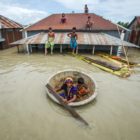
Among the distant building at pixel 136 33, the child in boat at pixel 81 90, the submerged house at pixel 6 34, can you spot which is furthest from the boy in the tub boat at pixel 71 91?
the distant building at pixel 136 33

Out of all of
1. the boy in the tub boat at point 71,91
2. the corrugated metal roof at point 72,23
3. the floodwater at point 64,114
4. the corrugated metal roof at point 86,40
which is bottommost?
the floodwater at point 64,114

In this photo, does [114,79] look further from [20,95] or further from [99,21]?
[99,21]

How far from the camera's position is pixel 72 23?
45.6 feet

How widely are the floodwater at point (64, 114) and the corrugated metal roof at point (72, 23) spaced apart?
26.7 feet

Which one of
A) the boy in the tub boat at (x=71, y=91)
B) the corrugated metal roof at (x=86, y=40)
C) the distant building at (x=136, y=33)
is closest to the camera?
the boy in the tub boat at (x=71, y=91)

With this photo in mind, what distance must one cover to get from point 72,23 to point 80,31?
4.27 feet

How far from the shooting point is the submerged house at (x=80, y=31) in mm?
11586

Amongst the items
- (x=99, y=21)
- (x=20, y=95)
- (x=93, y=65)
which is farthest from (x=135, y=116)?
(x=99, y=21)

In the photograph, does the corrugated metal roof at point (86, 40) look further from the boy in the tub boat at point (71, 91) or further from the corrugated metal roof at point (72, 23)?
the boy in the tub boat at point (71, 91)

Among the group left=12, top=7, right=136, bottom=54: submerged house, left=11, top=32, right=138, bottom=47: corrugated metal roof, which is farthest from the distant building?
left=11, top=32, right=138, bottom=47: corrugated metal roof

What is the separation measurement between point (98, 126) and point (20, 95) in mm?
2885

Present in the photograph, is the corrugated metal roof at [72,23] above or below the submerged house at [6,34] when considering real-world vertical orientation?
above

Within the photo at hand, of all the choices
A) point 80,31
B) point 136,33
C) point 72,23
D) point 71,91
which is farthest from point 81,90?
point 136,33

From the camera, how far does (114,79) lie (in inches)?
256
